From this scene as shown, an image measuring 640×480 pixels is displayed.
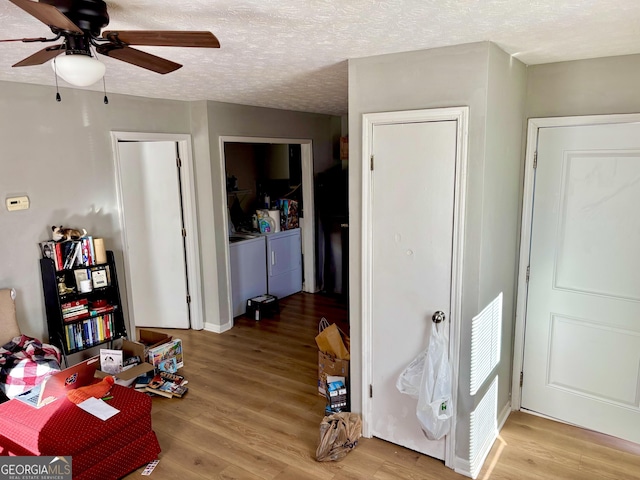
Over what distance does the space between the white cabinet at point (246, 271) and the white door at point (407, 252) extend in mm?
2573

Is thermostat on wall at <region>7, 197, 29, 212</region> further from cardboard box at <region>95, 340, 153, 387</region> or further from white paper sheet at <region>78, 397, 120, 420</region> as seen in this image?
white paper sheet at <region>78, 397, 120, 420</region>

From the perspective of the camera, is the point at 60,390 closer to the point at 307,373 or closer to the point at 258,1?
the point at 307,373

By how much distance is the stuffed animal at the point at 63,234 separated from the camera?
11.4 ft

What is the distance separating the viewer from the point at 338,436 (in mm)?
2830

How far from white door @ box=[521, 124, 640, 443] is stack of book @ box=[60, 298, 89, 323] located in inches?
126

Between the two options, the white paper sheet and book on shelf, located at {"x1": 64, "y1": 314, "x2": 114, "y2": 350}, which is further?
book on shelf, located at {"x1": 64, "y1": 314, "x2": 114, "y2": 350}

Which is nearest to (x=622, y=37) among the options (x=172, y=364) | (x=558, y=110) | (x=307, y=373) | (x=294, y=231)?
(x=558, y=110)

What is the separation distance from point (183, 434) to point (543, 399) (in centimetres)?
241

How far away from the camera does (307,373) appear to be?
3.88 meters

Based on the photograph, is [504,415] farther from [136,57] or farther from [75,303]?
[75,303]

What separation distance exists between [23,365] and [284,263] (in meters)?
3.24

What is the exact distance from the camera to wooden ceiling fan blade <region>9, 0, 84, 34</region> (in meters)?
1.29

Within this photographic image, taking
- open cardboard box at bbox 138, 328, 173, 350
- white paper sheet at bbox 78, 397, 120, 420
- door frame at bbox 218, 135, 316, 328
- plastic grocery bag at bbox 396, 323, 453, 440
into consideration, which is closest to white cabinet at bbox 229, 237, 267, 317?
door frame at bbox 218, 135, 316, 328

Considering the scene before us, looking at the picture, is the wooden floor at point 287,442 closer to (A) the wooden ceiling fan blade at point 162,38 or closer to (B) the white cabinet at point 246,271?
(B) the white cabinet at point 246,271
